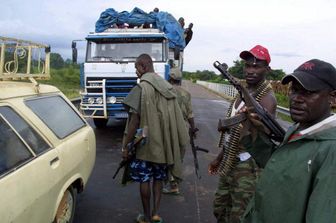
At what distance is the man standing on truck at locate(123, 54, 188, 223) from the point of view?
3.89 m

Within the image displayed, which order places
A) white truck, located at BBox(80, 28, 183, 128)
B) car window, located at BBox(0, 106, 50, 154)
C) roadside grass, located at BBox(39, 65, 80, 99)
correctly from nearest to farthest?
1. car window, located at BBox(0, 106, 50, 154)
2. white truck, located at BBox(80, 28, 183, 128)
3. roadside grass, located at BBox(39, 65, 80, 99)

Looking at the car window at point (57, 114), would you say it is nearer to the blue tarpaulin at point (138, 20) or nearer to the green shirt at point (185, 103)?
the green shirt at point (185, 103)

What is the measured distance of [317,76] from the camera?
5.60 ft

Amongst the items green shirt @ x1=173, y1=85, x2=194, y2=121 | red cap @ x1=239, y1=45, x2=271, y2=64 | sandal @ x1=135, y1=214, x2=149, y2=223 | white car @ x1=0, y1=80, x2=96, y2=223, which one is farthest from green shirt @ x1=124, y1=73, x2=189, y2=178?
green shirt @ x1=173, y1=85, x2=194, y2=121

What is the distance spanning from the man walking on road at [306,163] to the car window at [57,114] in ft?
7.54

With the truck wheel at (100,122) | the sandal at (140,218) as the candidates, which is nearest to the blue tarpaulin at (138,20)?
the truck wheel at (100,122)

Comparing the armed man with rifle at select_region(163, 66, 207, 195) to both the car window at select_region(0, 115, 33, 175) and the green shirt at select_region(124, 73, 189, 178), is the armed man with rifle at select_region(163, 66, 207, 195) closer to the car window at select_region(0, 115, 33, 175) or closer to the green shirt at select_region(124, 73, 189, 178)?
the green shirt at select_region(124, 73, 189, 178)

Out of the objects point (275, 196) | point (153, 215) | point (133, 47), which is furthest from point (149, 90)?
point (133, 47)

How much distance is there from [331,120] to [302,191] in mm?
365

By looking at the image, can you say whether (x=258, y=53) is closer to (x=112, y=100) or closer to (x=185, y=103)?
(x=185, y=103)

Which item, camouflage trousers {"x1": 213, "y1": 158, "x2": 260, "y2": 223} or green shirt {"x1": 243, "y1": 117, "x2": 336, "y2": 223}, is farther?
camouflage trousers {"x1": 213, "y1": 158, "x2": 260, "y2": 223}

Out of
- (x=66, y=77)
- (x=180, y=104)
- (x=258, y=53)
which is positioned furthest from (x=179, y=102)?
(x=66, y=77)

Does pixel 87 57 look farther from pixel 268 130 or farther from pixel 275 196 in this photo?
pixel 275 196

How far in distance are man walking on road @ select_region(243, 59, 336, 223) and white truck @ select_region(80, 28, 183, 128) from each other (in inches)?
309
